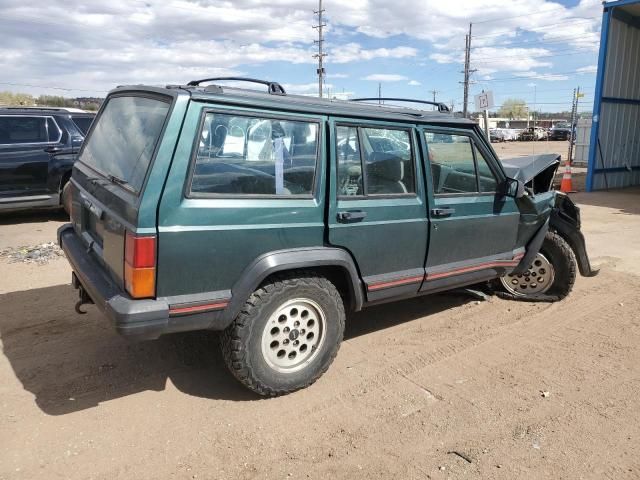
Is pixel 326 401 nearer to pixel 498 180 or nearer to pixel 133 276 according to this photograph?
pixel 133 276

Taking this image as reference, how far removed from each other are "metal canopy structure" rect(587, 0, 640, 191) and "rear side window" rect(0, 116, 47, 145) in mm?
13600

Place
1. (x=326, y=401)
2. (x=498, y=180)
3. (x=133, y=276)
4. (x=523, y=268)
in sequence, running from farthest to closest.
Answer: (x=523, y=268) < (x=498, y=180) < (x=326, y=401) < (x=133, y=276)

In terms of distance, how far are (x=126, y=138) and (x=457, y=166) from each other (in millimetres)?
2493

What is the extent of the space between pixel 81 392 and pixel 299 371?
1.40 m

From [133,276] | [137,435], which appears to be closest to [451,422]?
[137,435]

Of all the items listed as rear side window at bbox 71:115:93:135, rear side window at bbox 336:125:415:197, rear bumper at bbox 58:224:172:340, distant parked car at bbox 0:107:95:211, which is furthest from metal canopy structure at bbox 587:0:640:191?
rear bumper at bbox 58:224:172:340

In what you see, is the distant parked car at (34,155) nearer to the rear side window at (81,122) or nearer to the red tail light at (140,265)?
the rear side window at (81,122)

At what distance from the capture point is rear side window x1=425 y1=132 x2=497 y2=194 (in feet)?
13.0

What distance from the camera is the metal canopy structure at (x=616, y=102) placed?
45.8 feet

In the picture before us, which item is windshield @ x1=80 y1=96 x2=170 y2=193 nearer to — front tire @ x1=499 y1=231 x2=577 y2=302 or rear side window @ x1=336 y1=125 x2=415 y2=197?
rear side window @ x1=336 y1=125 x2=415 y2=197

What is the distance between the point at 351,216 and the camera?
3.35 m

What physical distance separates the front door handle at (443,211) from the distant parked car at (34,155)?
6447 millimetres

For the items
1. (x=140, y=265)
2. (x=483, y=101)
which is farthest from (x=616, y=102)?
(x=140, y=265)

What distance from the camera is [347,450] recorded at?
9.23 feet
